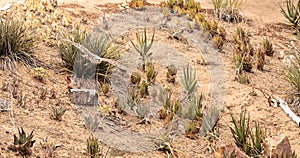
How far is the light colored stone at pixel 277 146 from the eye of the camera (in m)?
5.02

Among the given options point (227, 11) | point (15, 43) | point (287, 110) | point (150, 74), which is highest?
point (227, 11)

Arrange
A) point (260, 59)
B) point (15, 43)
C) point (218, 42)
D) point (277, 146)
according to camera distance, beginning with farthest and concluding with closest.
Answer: point (218, 42) → point (260, 59) → point (15, 43) → point (277, 146)

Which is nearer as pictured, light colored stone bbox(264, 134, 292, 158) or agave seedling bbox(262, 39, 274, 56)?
light colored stone bbox(264, 134, 292, 158)

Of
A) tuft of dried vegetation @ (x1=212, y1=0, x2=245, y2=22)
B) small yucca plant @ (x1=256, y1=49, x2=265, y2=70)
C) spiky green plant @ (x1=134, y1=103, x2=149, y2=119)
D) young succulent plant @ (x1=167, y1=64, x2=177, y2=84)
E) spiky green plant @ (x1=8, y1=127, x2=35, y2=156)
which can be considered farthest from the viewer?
tuft of dried vegetation @ (x1=212, y1=0, x2=245, y2=22)

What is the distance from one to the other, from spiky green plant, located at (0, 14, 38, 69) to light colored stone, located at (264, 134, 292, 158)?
2.87 meters

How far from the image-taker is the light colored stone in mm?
5023

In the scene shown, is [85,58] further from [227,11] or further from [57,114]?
[227,11]

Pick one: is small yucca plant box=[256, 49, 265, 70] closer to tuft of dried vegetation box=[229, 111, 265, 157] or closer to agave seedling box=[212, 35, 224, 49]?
agave seedling box=[212, 35, 224, 49]

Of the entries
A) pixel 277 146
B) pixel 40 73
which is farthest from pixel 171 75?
pixel 277 146

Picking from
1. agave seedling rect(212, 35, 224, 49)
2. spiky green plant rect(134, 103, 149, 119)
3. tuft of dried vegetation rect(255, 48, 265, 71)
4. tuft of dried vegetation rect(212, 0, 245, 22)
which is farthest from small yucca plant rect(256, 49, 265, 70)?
spiky green plant rect(134, 103, 149, 119)

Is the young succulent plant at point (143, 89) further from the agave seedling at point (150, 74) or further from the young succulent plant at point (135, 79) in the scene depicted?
the agave seedling at point (150, 74)

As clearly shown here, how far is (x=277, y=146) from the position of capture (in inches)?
197

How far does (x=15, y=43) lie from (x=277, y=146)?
10.4 ft

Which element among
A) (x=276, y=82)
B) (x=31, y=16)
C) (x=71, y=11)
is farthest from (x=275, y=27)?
(x=31, y=16)
